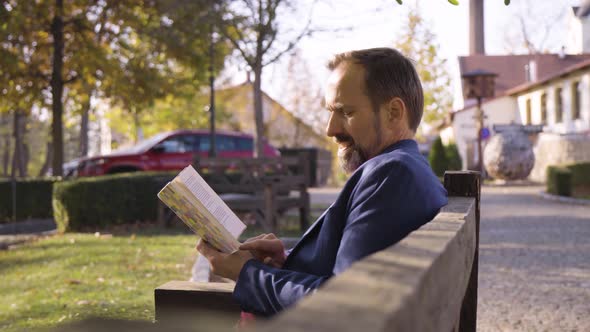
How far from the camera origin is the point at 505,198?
19969 millimetres

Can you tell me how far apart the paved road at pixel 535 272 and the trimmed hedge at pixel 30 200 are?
31.7 ft

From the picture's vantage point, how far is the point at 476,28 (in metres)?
66.1

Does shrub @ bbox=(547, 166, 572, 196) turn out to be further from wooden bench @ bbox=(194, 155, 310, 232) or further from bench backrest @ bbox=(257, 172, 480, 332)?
bench backrest @ bbox=(257, 172, 480, 332)

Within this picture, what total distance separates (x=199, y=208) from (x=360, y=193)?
1.93ft

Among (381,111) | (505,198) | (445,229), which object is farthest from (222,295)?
(505,198)

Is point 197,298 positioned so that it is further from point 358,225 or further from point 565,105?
point 565,105

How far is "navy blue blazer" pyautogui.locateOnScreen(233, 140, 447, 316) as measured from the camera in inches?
72.5

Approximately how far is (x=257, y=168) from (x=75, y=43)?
7.14 m

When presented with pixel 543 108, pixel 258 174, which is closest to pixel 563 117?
pixel 543 108

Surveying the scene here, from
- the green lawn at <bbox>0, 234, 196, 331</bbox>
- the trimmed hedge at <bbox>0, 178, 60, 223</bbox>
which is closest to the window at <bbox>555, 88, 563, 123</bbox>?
the trimmed hedge at <bbox>0, 178, 60, 223</bbox>

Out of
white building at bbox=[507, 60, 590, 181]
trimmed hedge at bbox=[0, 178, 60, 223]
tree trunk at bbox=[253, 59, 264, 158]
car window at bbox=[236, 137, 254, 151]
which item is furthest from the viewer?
white building at bbox=[507, 60, 590, 181]

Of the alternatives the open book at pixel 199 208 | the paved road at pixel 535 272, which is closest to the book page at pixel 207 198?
the open book at pixel 199 208

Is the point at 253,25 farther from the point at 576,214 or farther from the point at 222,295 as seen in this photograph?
the point at 222,295

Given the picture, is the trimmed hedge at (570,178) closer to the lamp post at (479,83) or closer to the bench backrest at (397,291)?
the lamp post at (479,83)
